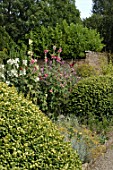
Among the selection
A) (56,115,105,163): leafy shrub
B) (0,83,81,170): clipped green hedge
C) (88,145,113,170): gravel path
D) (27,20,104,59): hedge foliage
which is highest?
(27,20,104,59): hedge foliage

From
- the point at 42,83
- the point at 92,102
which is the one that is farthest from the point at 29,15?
the point at 92,102

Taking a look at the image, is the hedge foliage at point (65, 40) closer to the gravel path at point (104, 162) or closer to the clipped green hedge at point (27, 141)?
the gravel path at point (104, 162)

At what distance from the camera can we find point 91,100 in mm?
5637

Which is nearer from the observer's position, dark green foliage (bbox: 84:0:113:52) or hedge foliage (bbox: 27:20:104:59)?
hedge foliage (bbox: 27:20:104:59)

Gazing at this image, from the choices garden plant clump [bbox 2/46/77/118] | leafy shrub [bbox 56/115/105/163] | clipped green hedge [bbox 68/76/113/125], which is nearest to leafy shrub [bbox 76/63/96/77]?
garden plant clump [bbox 2/46/77/118]

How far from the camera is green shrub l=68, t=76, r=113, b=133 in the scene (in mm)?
5602

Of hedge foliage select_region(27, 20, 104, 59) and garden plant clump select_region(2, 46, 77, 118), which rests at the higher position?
hedge foliage select_region(27, 20, 104, 59)

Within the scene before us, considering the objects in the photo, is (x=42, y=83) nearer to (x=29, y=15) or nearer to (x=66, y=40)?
(x=66, y=40)

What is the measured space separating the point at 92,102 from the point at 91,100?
5cm

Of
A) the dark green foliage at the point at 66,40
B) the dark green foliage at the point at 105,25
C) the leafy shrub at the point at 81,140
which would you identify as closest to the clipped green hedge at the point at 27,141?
the leafy shrub at the point at 81,140

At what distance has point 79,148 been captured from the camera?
13.0 feet

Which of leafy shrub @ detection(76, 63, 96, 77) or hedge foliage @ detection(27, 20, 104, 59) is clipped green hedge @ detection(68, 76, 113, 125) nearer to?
leafy shrub @ detection(76, 63, 96, 77)

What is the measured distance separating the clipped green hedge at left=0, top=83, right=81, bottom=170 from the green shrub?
120 inches

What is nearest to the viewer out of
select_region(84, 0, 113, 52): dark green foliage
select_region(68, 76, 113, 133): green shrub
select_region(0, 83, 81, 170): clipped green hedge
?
select_region(0, 83, 81, 170): clipped green hedge
